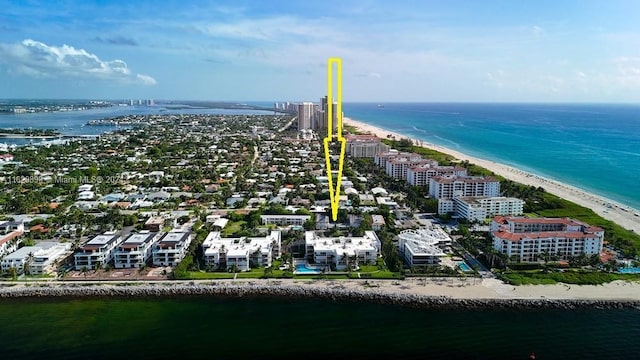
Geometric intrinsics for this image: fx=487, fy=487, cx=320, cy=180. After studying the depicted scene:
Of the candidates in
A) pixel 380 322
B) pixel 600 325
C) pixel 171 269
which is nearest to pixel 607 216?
pixel 600 325

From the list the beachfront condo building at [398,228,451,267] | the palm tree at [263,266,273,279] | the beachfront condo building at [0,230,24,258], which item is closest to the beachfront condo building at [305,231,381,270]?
the beachfront condo building at [398,228,451,267]

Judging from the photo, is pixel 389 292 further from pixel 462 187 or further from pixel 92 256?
pixel 462 187

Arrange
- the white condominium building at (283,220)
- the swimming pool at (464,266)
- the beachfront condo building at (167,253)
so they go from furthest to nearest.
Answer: the white condominium building at (283,220) → the beachfront condo building at (167,253) → the swimming pool at (464,266)

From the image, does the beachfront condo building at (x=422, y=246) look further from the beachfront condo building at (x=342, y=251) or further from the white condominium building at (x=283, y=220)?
the white condominium building at (x=283, y=220)

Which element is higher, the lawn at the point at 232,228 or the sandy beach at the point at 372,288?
the lawn at the point at 232,228

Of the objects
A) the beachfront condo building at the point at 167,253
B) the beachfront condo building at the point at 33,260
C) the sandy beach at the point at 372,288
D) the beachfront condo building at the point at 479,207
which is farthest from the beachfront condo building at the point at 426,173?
the beachfront condo building at the point at 33,260

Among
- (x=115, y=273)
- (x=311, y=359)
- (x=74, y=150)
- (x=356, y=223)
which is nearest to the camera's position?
(x=311, y=359)

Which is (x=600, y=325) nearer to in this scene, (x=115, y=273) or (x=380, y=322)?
(x=380, y=322)
